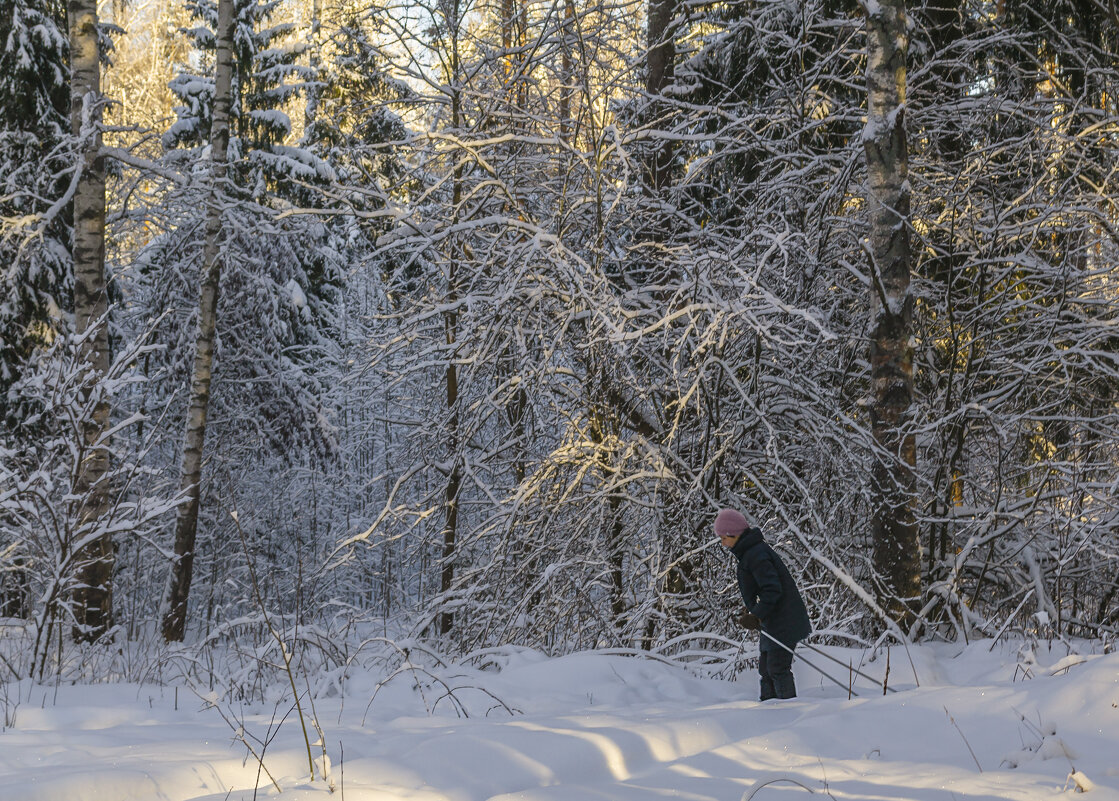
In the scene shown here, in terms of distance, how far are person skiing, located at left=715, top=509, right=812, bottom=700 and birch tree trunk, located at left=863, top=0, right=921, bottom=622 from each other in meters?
1.64

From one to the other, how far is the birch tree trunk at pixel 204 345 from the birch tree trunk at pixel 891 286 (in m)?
7.66

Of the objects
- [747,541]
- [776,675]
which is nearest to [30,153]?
[747,541]

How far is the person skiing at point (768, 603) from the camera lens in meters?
5.09

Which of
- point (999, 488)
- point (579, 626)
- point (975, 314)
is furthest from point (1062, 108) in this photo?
point (579, 626)

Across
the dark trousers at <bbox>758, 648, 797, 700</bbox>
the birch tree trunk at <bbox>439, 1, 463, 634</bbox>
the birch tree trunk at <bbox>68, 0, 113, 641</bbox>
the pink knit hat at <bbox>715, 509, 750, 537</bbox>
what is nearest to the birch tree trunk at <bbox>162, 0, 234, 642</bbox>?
the birch tree trunk at <bbox>68, 0, 113, 641</bbox>

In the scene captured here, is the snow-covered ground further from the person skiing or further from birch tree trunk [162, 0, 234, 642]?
birch tree trunk [162, 0, 234, 642]

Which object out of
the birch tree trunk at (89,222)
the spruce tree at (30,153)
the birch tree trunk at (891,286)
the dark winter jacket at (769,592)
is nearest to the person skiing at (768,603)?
the dark winter jacket at (769,592)

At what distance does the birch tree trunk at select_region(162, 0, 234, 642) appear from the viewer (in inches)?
412

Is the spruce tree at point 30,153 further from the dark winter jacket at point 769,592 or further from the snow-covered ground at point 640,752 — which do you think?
the dark winter jacket at point 769,592

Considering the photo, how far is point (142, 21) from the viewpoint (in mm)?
28891

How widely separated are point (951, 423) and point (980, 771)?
5397mm

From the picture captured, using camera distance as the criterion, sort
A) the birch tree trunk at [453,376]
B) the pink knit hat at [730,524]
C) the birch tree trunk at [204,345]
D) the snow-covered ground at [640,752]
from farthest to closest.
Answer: the birch tree trunk at [204,345], the birch tree trunk at [453,376], the pink knit hat at [730,524], the snow-covered ground at [640,752]

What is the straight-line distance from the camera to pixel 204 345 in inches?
433

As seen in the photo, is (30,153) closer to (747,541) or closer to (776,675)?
(747,541)
